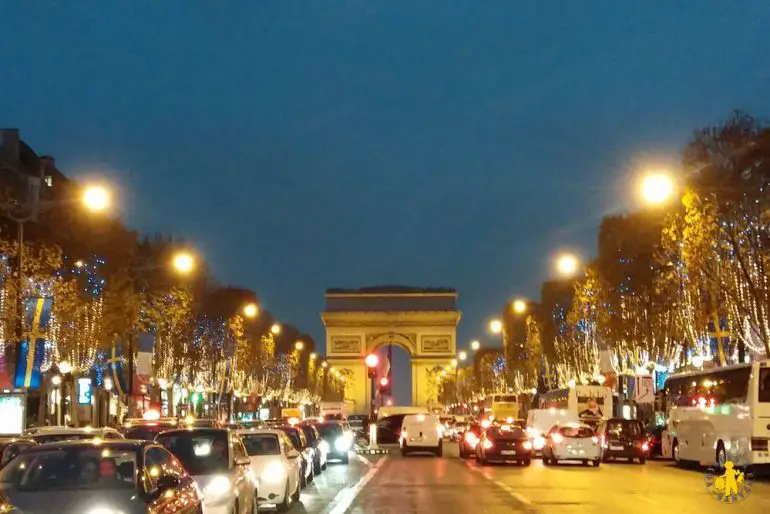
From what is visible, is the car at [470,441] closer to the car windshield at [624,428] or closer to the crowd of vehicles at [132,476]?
the car windshield at [624,428]

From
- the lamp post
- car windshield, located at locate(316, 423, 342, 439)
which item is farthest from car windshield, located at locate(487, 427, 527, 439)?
the lamp post

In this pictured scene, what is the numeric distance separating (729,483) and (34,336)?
2269cm

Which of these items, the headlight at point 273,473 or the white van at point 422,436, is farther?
the white van at point 422,436

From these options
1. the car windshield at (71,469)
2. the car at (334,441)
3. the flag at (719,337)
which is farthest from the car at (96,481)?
the flag at (719,337)

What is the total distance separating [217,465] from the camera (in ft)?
52.5

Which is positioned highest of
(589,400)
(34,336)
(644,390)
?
(34,336)

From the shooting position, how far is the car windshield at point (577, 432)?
3912 cm

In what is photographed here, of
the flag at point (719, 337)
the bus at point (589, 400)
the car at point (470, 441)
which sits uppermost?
the flag at point (719, 337)

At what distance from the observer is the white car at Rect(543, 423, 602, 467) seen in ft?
128

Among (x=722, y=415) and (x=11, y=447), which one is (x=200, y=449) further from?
(x=722, y=415)

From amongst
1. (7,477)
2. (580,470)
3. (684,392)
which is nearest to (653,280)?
(684,392)

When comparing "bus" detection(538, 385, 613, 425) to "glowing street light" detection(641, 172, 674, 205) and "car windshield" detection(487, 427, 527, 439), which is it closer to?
"car windshield" detection(487, 427, 527, 439)

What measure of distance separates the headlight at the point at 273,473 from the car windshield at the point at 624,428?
25.3 m

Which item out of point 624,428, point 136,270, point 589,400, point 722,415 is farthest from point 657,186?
point 589,400
